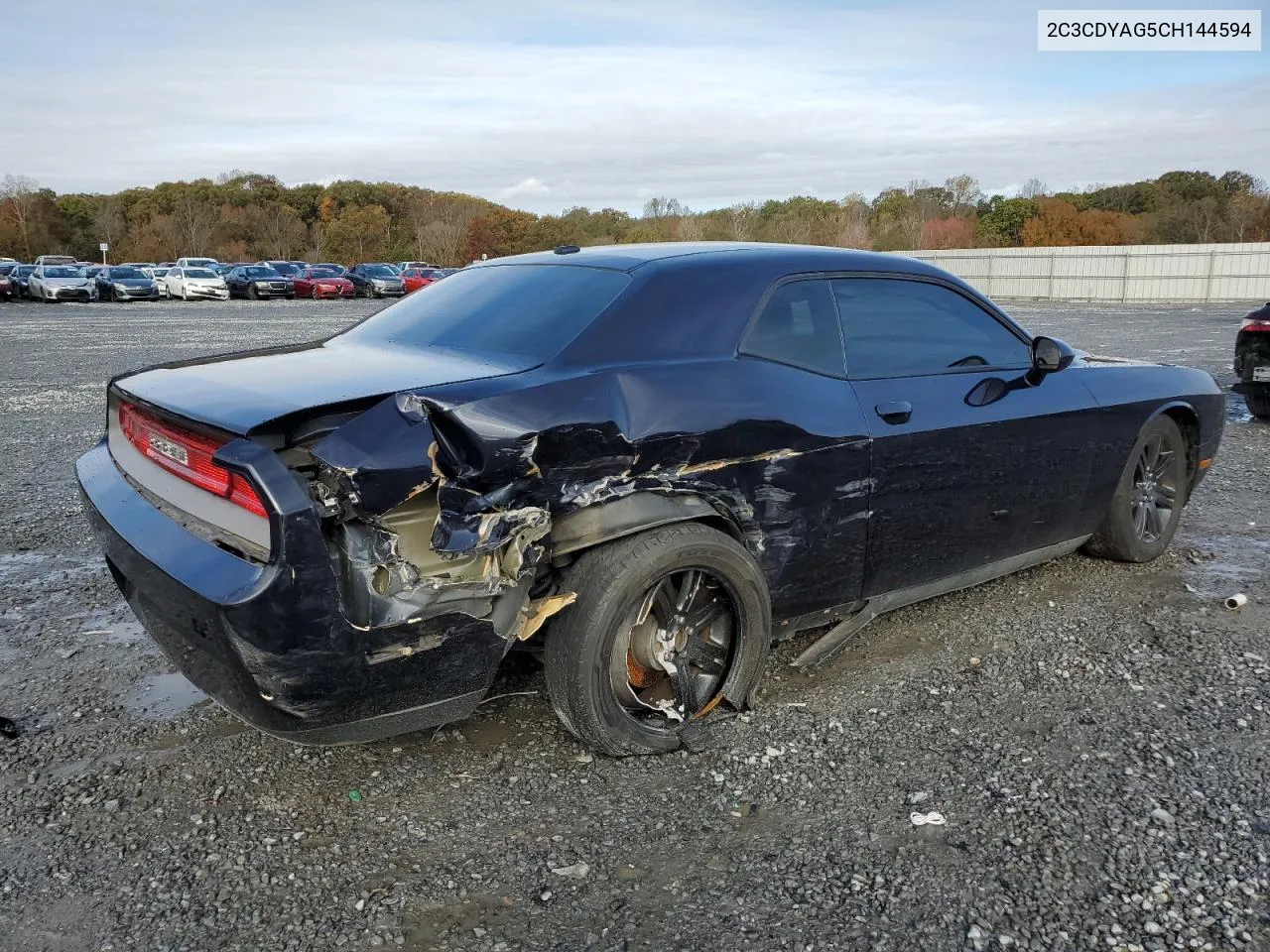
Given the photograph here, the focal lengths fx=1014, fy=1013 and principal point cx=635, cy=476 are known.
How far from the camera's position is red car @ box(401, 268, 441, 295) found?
42.8m

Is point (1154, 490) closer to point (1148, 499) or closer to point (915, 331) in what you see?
point (1148, 499)

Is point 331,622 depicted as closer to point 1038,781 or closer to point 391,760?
point 391,760

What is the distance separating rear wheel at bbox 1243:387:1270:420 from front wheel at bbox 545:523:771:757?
763 cm

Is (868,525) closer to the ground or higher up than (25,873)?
higher up

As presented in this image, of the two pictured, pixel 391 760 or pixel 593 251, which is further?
pixel 593 251

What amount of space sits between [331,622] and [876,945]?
1.50 m

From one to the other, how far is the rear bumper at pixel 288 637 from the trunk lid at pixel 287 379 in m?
0.19

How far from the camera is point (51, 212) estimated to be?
7881cm

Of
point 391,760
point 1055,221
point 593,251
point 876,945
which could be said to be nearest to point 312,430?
point 391,760

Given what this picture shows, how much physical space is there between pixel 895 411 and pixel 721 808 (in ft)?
5.02

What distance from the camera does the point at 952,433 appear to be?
3740 millimetres

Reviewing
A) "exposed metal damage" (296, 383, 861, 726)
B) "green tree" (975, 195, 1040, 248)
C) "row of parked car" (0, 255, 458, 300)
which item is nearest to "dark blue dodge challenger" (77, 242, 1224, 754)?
"exposed metal damage" (296, 383, 861, 726)

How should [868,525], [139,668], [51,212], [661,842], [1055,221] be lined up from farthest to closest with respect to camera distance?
1. [51,212]
2. [1055,221]
3. [139,668]
4. [868,525]
5. [661,842]

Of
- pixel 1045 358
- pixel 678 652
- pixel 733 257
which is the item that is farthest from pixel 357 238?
pixel 678 652
